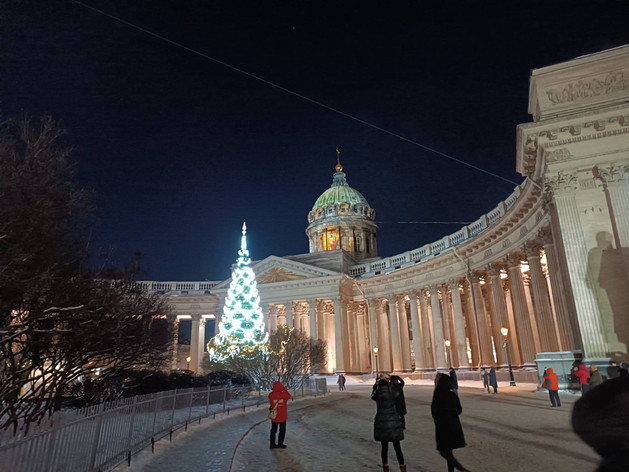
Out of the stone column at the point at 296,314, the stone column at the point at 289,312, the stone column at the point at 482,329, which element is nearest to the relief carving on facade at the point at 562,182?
the stone column at the point at 482,329

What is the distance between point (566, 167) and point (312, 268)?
3394 centimetres

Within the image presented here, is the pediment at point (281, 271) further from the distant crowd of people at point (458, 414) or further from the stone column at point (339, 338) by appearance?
the distant crowd of people at point (458, 414)

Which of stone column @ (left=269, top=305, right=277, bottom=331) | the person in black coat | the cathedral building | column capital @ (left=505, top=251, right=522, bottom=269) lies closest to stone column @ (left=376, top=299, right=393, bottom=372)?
the cathedral building

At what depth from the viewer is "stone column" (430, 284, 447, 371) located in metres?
40.2

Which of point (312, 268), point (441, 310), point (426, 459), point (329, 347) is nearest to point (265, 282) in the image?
point (312, 268)

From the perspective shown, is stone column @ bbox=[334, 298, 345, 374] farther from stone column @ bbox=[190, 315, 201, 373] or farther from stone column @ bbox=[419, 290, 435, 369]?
stone column @ bbox=[190, 315, 201, 373]

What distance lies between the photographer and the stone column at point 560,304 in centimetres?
1939

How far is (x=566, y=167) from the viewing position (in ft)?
60.6

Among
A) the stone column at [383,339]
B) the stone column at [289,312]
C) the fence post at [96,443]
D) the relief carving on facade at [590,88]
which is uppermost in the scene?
the relief carving on facade at [590,88]

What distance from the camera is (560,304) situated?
21.6 metres

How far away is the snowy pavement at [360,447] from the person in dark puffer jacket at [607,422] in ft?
17.9

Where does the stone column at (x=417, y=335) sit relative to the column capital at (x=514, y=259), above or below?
below

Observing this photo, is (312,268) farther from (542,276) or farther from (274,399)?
(274,399)

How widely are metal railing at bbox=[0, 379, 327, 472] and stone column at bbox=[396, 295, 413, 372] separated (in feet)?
115
